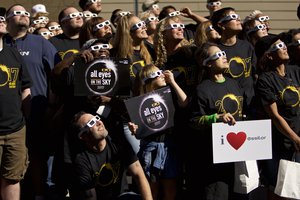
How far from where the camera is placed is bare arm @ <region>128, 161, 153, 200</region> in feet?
20.4

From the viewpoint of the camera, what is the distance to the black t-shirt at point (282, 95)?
23.3 ft

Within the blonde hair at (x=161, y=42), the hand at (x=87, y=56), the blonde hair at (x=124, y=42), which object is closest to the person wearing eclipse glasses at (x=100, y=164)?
the hand at (x=87, y=56)

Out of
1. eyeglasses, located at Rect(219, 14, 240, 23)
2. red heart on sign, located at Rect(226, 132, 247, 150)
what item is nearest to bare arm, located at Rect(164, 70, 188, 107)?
red heart on sign, located at Rect(226, 132, 247, 150)

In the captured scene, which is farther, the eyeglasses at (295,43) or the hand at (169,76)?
the eyeglasses at (295,43)

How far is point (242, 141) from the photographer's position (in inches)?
263

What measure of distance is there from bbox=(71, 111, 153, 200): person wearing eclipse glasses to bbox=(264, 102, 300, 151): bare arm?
151 centimetres

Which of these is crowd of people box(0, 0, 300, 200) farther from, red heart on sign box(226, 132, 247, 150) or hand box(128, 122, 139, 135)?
red heart on sign box(226, 132, 247, 150)

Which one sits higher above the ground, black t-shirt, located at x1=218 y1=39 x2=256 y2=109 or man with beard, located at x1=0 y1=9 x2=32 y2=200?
black t-shirt, located at x1=218 y1=39 x2=256 y2=109

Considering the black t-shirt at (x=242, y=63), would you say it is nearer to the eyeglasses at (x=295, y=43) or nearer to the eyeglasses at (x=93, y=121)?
the eyeglasses at (x=295, y=43)

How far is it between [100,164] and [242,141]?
51.3 inches

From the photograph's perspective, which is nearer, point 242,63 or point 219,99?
point 219,99

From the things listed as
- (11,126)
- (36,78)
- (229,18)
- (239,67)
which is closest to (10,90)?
(11,126)

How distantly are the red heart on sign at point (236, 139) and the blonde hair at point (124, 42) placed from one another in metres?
1.36

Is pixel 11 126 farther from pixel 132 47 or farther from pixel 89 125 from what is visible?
pixel 132 47
